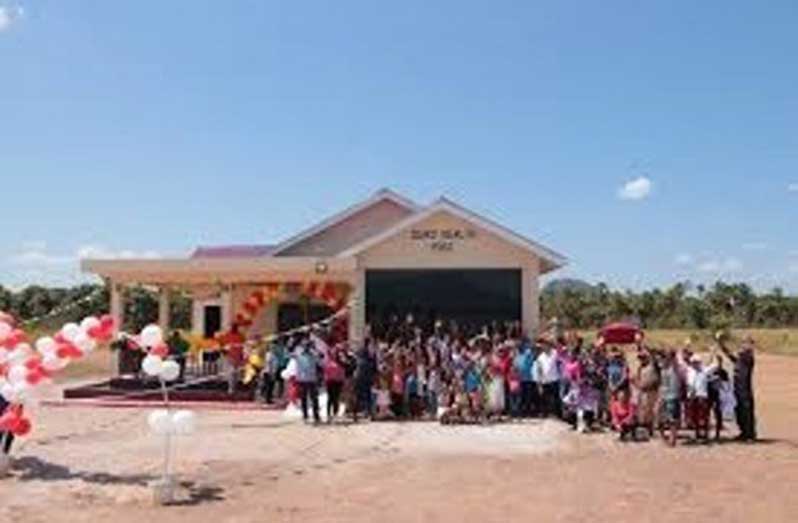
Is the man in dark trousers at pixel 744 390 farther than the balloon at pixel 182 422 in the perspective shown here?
Yes

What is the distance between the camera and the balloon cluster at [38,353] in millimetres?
15539

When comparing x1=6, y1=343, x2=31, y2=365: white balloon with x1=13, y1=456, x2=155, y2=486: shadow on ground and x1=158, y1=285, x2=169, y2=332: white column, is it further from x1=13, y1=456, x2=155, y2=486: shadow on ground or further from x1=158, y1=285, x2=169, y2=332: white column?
x1=158, y1=285, x2=169, y2=332: white column

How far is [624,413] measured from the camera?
20.3 metres

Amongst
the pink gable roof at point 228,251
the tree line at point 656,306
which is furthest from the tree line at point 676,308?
the pink gable roof at point 228,251

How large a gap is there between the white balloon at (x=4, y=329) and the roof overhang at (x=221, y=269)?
11053 mm

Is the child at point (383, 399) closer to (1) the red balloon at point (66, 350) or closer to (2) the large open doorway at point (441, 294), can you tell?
(2) the large open doorway at point (441, 294)

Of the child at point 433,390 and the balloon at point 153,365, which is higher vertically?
the balloon at point 153,365

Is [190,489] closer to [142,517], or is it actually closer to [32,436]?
[142,517]

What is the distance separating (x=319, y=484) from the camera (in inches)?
634

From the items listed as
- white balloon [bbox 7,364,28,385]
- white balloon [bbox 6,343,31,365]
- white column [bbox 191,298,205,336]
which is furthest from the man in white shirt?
white column [bbox 191,298,205,336]

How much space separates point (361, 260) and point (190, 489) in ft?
38.4

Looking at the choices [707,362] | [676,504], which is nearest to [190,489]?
[676,504]

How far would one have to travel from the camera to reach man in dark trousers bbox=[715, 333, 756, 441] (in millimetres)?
20594

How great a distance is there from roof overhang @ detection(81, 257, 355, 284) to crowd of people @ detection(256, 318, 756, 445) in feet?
9.09
